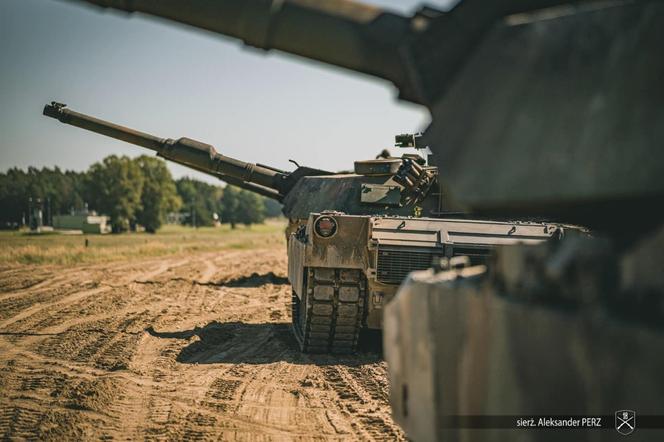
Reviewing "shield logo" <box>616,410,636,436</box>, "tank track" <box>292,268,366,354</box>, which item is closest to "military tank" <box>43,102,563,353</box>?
"tank track" <box>292,268,366,354</box>

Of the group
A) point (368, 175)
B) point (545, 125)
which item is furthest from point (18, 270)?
point (545, 125)

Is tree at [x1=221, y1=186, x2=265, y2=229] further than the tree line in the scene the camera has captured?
Yes

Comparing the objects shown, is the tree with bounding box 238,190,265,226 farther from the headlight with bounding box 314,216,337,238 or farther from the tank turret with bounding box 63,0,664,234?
the tank turret with bounding box 63,0,664,234

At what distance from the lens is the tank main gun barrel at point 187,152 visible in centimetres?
1507

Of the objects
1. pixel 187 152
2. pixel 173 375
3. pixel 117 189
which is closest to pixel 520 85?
pixel 173 375

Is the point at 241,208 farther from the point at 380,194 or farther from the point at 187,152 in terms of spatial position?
the point at 380,194

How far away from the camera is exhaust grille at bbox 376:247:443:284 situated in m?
7.71

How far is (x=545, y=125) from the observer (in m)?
2.11

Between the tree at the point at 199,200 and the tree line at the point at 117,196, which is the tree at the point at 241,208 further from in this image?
the tree line at the point at 117,196

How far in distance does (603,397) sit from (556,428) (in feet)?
0.75

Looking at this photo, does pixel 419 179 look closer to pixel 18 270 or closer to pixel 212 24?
pixel 212 24

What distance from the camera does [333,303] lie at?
8.05 metres

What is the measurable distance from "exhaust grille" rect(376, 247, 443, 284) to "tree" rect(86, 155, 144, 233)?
180ft

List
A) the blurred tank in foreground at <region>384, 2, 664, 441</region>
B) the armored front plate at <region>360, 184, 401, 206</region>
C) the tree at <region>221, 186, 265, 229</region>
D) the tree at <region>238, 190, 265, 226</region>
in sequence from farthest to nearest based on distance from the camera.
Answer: the tree at <region>221, 186, 265, 229</region> → the tree at <region>238, 190, 265, 226</region> → the armored front plate at <region>360, 184, 401, 206</region> → the blurred tank in foreground at <region>384, 2, 664, 441</region>
